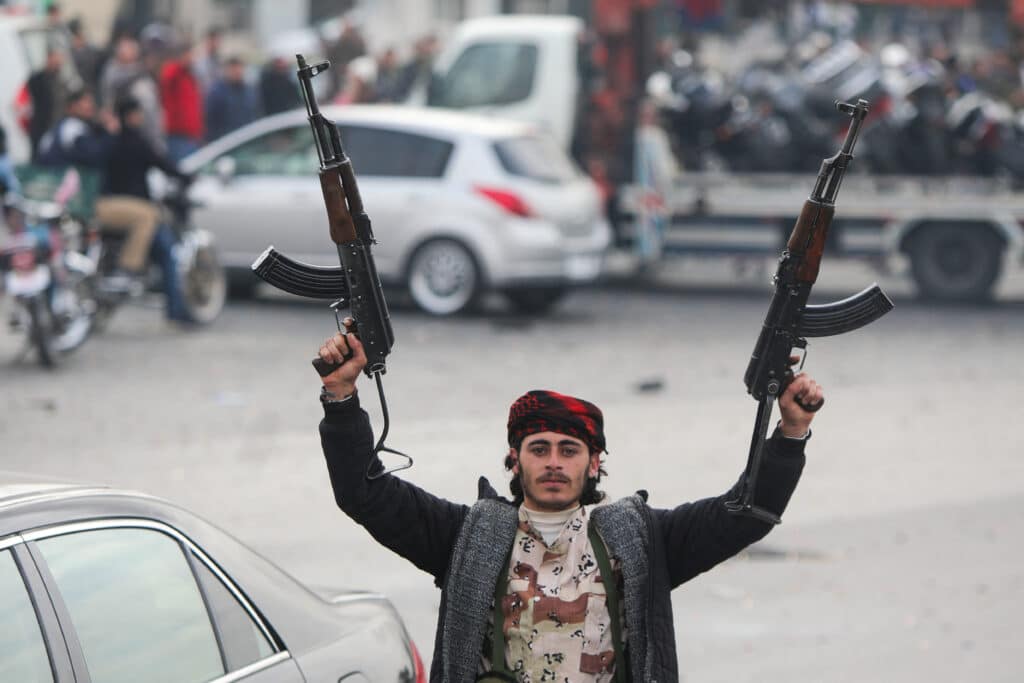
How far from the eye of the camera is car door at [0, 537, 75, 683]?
3.18 meters

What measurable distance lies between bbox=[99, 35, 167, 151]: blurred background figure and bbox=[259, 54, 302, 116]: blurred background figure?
2.01m

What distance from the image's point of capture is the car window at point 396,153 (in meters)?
15.9

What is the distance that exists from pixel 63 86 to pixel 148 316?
3.72 meters

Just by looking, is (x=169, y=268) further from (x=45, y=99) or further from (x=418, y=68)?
(x=418, y=68)

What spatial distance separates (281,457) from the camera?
32.4 feet

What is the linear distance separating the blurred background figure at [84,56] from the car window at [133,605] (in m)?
17.7

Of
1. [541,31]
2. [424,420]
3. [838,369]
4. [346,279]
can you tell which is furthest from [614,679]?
[541,31]

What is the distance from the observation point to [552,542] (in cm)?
324

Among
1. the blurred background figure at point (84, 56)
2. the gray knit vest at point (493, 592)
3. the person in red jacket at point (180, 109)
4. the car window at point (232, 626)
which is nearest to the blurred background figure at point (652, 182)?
the person in red jacket at point (180, 109)

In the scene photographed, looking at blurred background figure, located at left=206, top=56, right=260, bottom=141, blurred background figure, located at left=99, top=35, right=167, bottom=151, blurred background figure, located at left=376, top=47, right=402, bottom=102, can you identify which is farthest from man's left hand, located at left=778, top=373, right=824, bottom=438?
blurred background figure, located at left=376, top=47, right=402, bottom=102

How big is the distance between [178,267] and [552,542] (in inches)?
443

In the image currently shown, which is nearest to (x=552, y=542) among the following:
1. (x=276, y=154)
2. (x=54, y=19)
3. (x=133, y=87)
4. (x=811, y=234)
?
(x=811, y=234)

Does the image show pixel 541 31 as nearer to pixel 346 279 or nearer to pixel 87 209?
pixel 87 209

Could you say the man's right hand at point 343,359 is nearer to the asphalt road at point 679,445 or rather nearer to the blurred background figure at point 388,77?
the asphalt road at point 679,445
